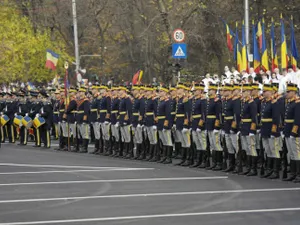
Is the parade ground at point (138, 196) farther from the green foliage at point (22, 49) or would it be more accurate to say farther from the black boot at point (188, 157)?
the green foliage at point (22, 49)

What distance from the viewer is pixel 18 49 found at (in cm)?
5250

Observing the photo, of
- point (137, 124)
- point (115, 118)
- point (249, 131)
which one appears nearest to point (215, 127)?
point (249, 131)

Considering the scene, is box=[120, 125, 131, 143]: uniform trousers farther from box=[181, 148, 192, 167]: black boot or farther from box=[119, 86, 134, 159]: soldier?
box=[181, 148, 192, 167]: black boot

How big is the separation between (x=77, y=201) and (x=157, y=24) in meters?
36.7

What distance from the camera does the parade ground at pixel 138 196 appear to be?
14.1 metres

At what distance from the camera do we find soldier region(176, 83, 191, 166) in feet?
76.6

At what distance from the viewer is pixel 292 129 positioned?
1861 centimetres

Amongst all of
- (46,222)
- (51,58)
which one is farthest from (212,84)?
(51,58)

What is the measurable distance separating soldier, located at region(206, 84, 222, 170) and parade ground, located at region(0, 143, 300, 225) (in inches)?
23.1

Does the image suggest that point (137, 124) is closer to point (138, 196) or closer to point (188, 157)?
point (188, 157)

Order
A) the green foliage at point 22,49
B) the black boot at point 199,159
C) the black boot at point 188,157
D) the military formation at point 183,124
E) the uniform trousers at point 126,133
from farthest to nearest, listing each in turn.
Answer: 1. the green foliage at point 22,49
2. the uniform trousers at point 126,133
3. the black boot at point 188,157
4. the black boot at point 199,159
5. the military formation at point 183,124

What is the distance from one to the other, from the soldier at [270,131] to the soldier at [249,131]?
0.46 meters

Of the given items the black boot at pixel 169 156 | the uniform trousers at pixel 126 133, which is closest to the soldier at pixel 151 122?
the black boot at pixel 169 156

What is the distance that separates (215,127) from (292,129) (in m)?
3.59
